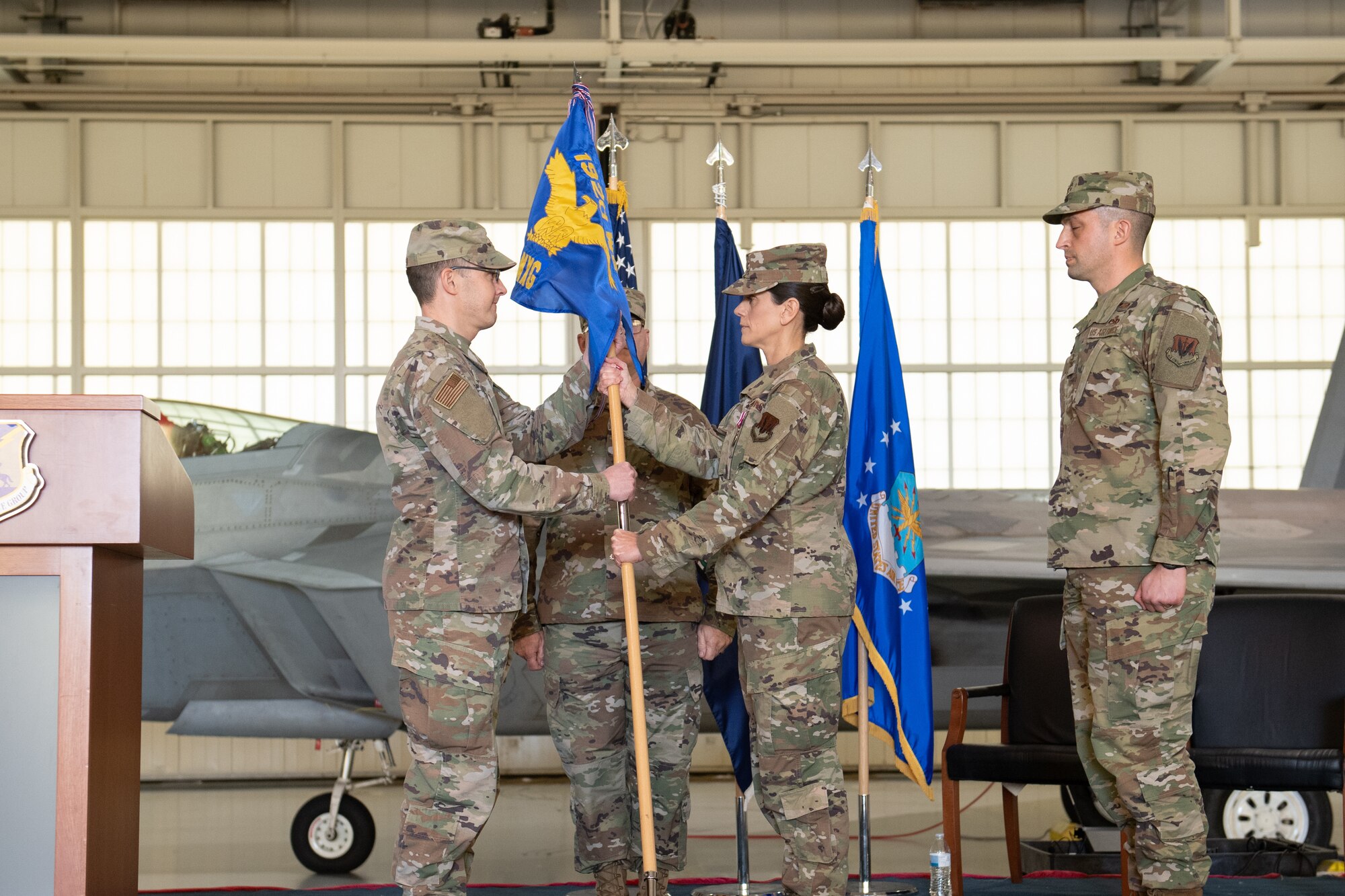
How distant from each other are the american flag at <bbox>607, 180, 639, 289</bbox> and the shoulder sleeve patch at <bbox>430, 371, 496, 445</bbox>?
109cm

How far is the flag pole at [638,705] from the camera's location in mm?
2922

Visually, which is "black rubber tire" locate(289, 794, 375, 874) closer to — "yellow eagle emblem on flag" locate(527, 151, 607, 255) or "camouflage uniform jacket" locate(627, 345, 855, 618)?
"camouflage uniform jacket" locate(627, 345, 855, 618)

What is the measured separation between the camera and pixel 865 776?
372cm

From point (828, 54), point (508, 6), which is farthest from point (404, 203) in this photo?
point (828, 54)

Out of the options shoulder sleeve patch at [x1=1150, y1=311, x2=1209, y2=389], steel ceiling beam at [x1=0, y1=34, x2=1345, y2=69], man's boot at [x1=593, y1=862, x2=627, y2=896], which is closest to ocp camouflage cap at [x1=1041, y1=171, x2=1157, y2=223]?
shoulder sleeve patch at [x1=1150, y1=311, x2=1209, y2=389]

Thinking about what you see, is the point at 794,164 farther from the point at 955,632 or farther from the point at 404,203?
the point at 955,632

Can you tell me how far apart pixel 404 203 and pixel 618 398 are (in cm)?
685

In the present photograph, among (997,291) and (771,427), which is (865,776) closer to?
(771,427)

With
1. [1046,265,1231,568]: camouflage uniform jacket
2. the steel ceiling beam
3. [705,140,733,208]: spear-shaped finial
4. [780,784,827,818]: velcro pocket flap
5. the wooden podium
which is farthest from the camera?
the steel ceiling beam

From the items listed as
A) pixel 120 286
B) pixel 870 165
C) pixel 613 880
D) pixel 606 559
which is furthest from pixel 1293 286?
pixel 120 286

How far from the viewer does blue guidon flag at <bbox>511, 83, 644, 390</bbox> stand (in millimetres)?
3303

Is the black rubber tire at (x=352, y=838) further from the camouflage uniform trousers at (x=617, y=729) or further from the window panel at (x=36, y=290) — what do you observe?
the window panel at (x=36, y=290)

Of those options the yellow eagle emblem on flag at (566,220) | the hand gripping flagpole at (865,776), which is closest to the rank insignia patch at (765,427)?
the yellow eagle emblem on flag at (566,220)

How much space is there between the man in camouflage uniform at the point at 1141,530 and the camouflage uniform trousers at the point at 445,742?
1.45m
